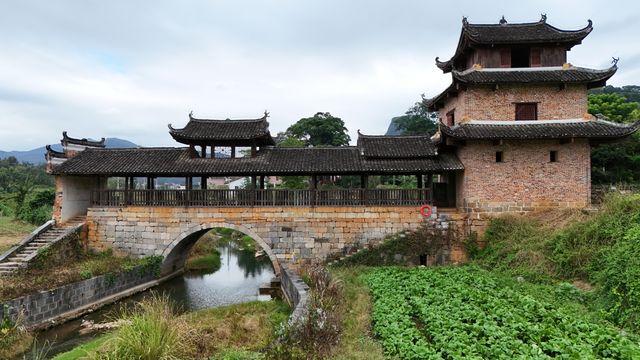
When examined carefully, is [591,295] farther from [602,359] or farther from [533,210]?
[533,210]

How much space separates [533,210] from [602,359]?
38.9ft

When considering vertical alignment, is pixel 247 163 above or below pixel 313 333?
above

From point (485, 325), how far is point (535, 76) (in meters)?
13.5

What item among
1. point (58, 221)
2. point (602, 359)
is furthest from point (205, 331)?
point (58, 221)

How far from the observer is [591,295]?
34.1 feet

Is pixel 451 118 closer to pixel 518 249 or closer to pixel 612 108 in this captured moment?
pixel 518 249

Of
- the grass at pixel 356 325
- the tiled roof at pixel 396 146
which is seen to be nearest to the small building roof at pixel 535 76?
the tiled roof at pixel 396 146

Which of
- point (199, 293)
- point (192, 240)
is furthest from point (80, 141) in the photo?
point (199, 293)

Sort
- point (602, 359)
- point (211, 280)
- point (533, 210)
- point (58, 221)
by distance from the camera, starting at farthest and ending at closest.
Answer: point (211, 280), point (58, 221), point (533, 210), point (602, 359)

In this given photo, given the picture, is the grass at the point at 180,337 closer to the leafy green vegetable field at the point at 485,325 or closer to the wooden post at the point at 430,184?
the leafy green vegetable field at the point at 485,325

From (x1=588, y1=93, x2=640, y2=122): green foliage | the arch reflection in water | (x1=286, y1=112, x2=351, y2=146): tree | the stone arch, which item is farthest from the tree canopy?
the stone arch

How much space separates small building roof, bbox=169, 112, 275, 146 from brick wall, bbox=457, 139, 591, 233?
975cm

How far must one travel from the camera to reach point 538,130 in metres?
17.0

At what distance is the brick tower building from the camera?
17.3 m
